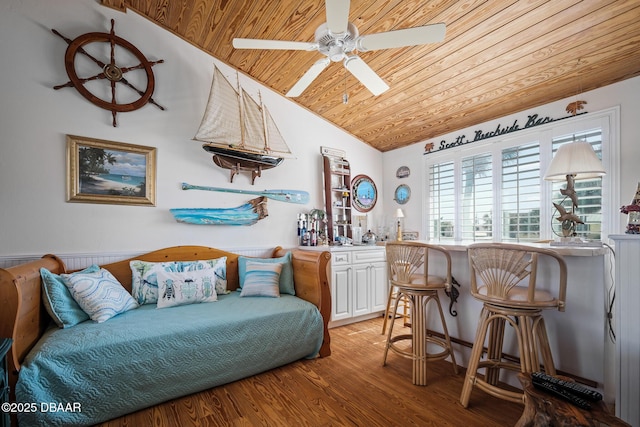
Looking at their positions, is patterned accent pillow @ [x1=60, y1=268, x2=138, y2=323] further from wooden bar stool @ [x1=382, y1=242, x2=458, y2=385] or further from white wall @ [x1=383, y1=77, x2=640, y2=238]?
white wall @ [x1=383, y1=77, x2=640, y2=238]

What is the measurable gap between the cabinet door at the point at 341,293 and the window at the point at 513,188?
1374 millimetres

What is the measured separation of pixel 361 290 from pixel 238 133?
7.18ft

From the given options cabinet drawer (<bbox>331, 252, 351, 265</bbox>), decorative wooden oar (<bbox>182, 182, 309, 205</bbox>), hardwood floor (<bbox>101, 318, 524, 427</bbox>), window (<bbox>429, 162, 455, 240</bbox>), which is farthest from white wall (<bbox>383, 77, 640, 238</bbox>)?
decorative wooden oar (<bbox>182, 182, 309, 205</bbox>)

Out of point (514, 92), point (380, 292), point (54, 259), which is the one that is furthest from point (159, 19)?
point (380, 292)

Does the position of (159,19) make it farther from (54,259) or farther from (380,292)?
(380,292)

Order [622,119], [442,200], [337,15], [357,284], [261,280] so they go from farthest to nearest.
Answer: [442,200] → [357,284] → [261,280] → [622,119] → [337,15]

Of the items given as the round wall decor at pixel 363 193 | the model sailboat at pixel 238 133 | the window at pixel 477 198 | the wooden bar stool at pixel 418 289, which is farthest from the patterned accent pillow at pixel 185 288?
the window at pixel 477 198

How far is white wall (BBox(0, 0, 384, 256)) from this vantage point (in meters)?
2.16

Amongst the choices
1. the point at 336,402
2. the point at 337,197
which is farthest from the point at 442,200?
the point at 336,402

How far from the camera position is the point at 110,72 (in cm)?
246

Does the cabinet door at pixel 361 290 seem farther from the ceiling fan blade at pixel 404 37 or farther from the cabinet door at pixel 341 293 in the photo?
the ceiling fan blade at pixel 404 37

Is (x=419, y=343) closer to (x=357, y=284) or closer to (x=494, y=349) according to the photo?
(x=494, y=349)

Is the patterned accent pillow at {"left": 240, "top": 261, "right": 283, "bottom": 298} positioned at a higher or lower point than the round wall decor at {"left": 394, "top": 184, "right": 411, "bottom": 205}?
lower

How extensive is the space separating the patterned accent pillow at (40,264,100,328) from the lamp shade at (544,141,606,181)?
11.1ft
